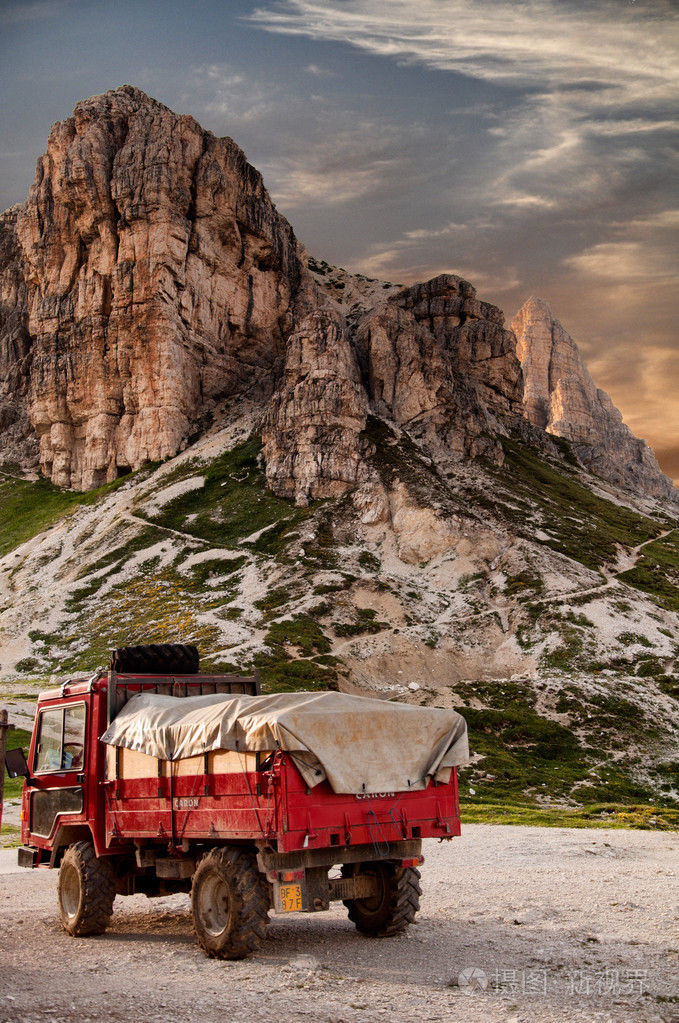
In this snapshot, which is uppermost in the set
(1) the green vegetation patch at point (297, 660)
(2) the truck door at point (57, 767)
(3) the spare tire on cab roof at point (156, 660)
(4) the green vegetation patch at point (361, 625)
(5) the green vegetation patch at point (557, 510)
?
(5) the green vegetation patch at point (557, 510)

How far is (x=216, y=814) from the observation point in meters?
10.6

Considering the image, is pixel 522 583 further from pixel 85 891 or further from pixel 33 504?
pixel 33 504

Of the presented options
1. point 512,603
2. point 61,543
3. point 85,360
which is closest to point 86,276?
point 85,360

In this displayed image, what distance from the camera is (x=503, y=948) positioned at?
10695 mm

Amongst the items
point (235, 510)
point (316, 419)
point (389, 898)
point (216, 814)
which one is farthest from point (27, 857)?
point (316, 419)

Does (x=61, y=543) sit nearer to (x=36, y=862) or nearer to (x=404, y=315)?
(x=404, y=315)

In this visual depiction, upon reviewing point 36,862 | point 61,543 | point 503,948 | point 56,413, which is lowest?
point 503,948

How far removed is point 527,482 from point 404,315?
25728 millimetres

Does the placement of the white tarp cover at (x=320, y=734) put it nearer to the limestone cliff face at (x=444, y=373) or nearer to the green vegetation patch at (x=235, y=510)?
the green vegetation patch at (x=235, y=510)

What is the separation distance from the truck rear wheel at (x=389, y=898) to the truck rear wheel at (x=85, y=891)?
138 inches

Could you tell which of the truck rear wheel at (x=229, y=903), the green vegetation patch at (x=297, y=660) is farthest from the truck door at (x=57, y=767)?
the green vegetation patch at (x=297, y=660)

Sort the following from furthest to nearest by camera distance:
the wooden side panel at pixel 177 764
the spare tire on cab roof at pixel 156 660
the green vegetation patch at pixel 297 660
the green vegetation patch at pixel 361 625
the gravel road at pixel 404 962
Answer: the green vegetation patch at pixel 361 625 → the green vegetation patch at pixel 297 660 → the spare tire on cab roof at pixel 156 660 → the wooden side panel at pixel 177 764 → the gravel road at pixel 404 962

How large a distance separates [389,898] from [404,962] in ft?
4.29

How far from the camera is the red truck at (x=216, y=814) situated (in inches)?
398
